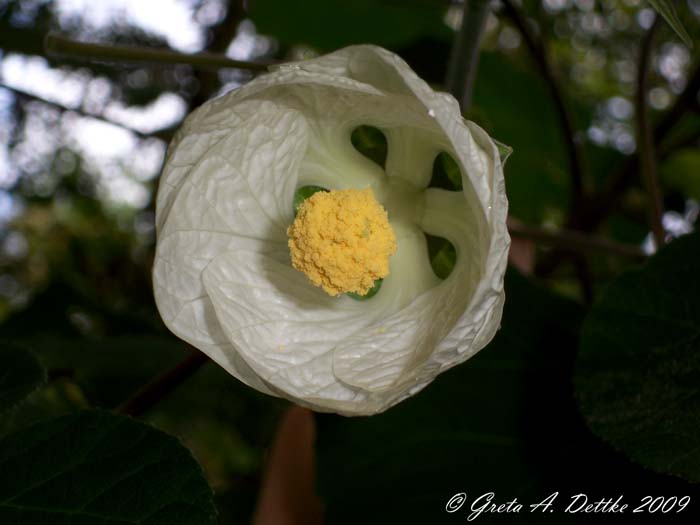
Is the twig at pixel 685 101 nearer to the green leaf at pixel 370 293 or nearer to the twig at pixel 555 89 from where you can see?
the twig at pixel 555 89

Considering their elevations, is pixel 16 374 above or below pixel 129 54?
below

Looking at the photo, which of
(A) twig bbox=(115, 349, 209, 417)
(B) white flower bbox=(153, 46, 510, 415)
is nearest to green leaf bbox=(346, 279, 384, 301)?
(B) white flower bbox=(153, 46, 510, 415)

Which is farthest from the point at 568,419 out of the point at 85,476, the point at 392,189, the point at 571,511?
the point at 85,476

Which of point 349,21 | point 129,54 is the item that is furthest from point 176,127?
point 129,54

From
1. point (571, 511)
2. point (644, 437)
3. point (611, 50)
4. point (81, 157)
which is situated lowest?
point (81, 157)

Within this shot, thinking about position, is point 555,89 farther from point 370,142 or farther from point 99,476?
point 99,476

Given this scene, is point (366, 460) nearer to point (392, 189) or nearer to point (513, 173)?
point (392, 189)
